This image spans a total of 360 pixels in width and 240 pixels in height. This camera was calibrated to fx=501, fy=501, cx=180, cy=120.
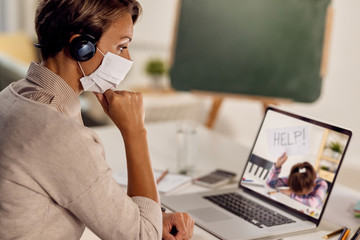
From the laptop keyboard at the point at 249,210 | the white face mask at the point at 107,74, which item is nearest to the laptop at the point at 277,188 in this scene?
the laptop keyboard at the point at 249,210

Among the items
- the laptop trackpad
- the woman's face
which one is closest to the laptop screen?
the laptop trackpad

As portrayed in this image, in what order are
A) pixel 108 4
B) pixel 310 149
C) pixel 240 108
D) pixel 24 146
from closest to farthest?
pixel 24 146 → pixel 108 4 → pixel 310 149 → pixel 240 108

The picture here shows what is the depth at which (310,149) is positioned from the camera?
1.37 metres

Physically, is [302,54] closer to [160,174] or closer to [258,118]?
[160,174]

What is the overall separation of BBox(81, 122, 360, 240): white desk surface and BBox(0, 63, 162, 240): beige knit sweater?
27 centimetres

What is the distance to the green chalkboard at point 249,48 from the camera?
277 centimetres

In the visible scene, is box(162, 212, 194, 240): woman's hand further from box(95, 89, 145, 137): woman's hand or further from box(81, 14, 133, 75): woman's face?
box(81, 14, 133, 75): woman's face

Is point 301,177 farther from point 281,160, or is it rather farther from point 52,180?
point 52,180

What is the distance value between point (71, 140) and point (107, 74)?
0.90 ft

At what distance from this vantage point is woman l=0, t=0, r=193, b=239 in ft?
2.99

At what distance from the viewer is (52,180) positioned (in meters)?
0.91

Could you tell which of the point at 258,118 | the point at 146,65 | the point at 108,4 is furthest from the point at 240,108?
the point at 108,4

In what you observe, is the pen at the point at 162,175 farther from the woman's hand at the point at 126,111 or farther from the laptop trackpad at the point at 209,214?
the woman's hand at the point at 126,111

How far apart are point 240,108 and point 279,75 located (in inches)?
76.9
